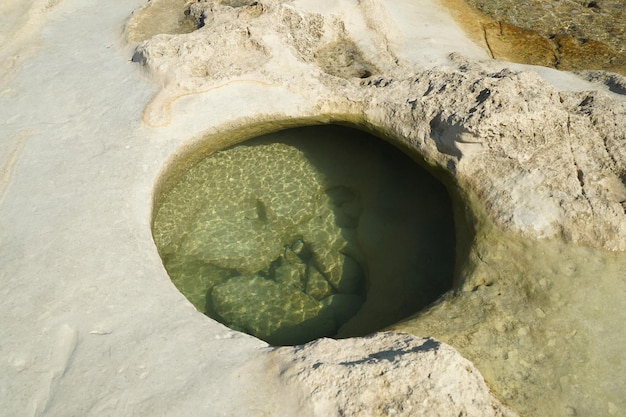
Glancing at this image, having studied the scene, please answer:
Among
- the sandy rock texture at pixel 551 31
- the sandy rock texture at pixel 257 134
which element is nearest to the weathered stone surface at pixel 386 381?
the sandy rock texture at pixel 257 134

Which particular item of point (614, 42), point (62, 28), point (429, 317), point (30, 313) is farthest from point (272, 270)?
point (614, 42)

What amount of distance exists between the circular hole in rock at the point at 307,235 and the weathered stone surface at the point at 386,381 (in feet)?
3.99

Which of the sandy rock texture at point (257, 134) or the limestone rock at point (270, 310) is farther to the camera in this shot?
the limestone rock at point (270, 310)

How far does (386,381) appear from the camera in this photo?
13.2 ft

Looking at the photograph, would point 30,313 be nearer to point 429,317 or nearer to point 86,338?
point 86,338

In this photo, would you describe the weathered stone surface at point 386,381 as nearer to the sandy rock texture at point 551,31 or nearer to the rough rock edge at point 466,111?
the rough rock edge at point 466,111

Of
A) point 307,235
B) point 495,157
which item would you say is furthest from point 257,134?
point 495,157

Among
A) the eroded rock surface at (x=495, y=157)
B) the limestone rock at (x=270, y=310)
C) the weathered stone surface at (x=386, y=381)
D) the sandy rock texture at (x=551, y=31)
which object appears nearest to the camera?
the weathered stone surface at (x=386, y=381)

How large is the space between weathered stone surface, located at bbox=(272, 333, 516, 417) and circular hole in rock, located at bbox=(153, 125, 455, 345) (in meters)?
1.22

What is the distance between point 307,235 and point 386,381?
2.59 m

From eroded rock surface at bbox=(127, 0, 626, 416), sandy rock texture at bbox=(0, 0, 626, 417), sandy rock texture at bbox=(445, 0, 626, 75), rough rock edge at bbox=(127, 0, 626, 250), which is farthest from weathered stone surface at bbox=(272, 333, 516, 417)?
sandy rock texture at bbox=(445, 0, 626, 75)

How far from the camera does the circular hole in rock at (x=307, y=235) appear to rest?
5742 mm

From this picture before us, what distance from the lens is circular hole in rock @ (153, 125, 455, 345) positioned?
574 centimetres

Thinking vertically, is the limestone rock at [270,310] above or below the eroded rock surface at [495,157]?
below
